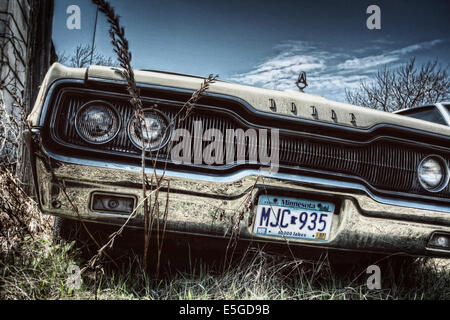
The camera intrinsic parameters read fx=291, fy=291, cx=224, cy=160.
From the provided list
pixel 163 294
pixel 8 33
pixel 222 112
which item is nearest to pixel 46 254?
pixel 163 294

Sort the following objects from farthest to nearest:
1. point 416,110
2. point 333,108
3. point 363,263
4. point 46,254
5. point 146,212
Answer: point 416,110 < point 363,263 < point 46,254 < point 333,108 < point 146,212

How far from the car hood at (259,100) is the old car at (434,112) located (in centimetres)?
92

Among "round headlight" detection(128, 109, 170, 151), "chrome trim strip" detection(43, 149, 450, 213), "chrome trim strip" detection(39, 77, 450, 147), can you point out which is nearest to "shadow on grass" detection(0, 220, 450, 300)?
"chrome trim strip" detection(43, 149, 450, 213)

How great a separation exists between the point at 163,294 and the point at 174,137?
0.79m

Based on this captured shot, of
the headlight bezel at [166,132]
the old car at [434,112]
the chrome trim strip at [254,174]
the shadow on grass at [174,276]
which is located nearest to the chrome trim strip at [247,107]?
the headlight bezel at [166,132]

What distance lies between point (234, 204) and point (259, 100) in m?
0.53

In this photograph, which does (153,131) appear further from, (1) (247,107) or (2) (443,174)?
(2) (443,174)

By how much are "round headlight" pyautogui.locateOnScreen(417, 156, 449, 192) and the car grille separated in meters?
0.04

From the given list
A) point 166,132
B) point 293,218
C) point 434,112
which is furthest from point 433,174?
point 166,132

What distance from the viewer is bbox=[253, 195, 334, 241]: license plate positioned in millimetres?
1411

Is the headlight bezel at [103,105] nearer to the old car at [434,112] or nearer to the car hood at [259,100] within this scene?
the car hood at [259,100]

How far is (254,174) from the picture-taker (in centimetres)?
136

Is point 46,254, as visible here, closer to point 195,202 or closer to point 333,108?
point 195,202

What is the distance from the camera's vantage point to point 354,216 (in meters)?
1.49
